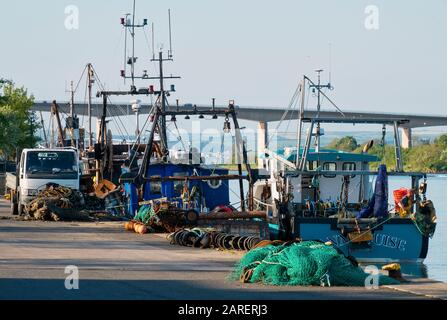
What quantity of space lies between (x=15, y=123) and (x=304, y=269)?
153ft

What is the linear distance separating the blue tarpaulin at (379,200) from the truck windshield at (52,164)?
8.98 metres

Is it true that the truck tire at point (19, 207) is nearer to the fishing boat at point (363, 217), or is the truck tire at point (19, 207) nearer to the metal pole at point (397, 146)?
the fishing boat at point (363, 217)

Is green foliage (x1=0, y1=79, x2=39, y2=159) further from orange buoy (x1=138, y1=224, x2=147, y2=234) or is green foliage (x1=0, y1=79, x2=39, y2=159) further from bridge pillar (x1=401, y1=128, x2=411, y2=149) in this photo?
bridge pillar (x1=401, y1=128, x2=411, y2=149)

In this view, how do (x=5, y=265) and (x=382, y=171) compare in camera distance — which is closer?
Answer: (x=5, y=265)

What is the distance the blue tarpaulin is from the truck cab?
894cm

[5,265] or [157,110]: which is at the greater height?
[157,110]

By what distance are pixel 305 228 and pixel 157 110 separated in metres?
5.23

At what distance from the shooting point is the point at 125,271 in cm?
1722

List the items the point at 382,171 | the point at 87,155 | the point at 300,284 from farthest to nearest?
the point at 87,155, the point at 382,171, the point at 300,284

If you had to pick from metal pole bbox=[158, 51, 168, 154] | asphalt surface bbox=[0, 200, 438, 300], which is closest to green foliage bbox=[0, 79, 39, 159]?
metal pole bbox=[158, 51, 168, 154]

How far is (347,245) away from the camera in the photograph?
2931 cm

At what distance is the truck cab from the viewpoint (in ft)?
108

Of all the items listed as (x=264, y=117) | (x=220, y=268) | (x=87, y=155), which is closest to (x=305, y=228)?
(x=220, y=268)
